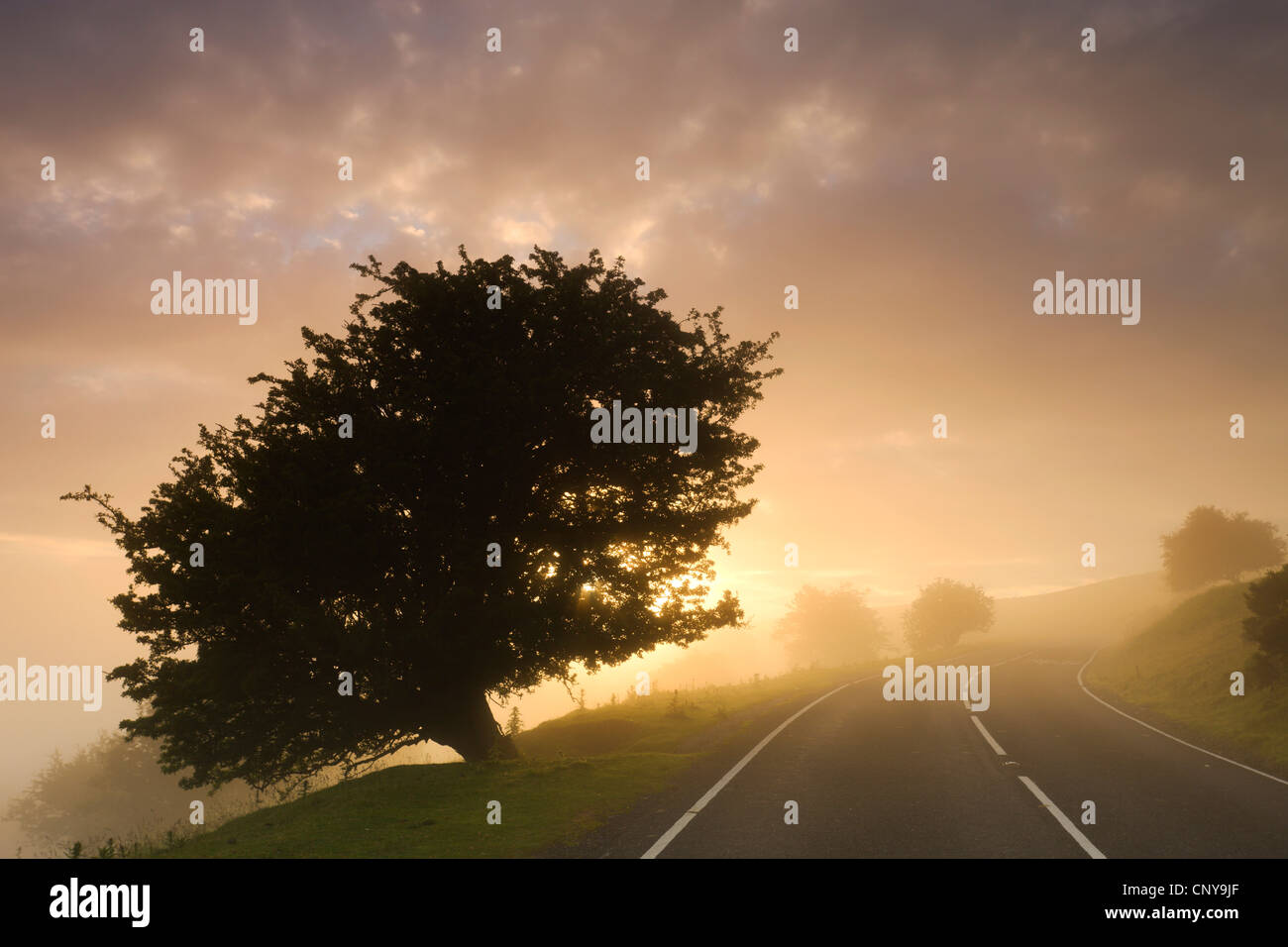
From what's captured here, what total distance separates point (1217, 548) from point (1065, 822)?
88.0 meters

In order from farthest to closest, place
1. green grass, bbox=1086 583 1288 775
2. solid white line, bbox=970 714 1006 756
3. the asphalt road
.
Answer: green grass, bbox=1086 583 1288 775 → solid white line, bbox=970 714 1006 756 → the asphalt road

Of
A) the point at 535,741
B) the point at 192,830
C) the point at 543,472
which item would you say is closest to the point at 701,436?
the point at 543,472

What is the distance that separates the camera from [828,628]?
107 meters

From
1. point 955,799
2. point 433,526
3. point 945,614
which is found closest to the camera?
point 955,799

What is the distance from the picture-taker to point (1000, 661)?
54.5 m

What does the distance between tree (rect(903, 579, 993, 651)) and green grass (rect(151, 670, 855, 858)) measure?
8609cm

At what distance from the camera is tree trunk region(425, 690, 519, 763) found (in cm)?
1684

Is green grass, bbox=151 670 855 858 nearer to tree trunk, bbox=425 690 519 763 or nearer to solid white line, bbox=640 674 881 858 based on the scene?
solid white line, bbox=640 674 881 858

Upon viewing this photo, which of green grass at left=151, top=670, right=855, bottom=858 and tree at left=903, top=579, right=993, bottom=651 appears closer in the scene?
green grass at left=151, top=670, right=855, bottom=858

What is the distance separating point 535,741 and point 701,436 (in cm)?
1071

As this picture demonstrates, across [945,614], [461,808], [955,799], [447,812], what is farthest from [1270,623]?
[945,614]

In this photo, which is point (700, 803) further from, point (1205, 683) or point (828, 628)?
point (828, 628)

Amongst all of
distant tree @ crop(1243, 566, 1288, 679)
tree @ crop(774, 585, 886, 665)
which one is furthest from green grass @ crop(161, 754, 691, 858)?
tree @ crop(774, 585, 886, 665)

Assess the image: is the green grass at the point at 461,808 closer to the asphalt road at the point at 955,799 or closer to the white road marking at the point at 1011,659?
the asphalt road at the point at 955,799
